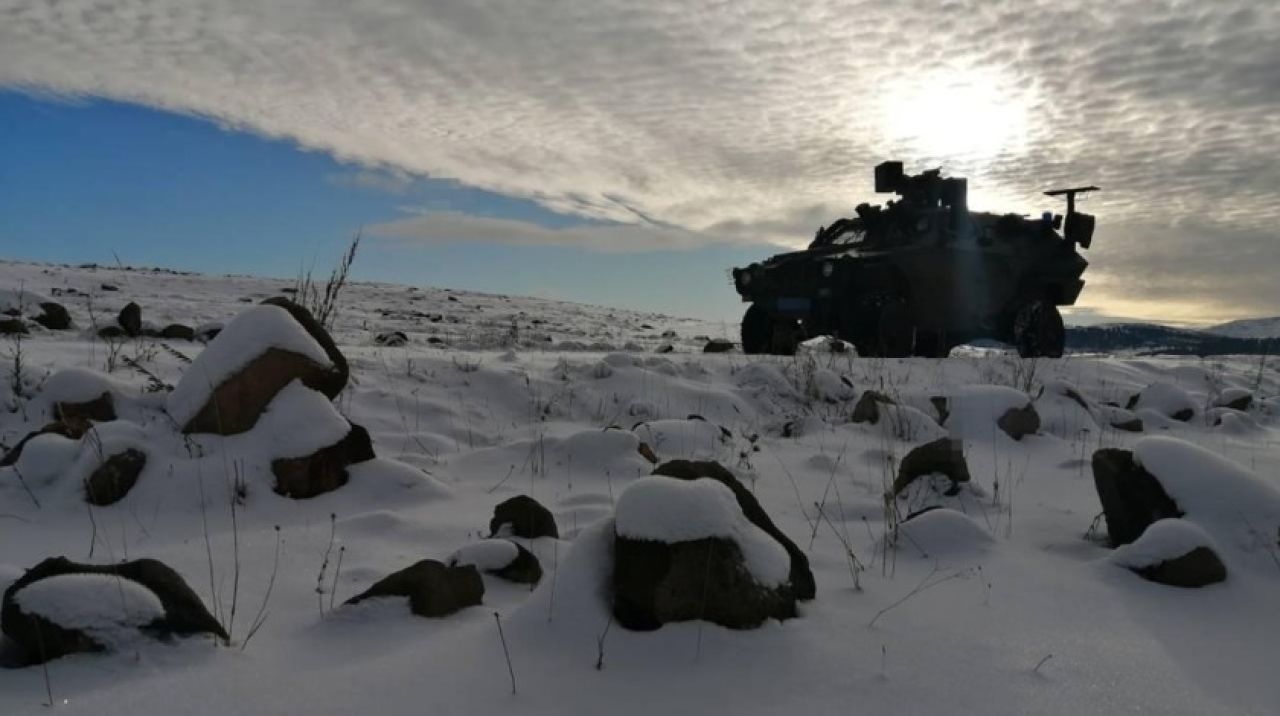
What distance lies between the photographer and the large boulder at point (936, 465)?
343 centimetres

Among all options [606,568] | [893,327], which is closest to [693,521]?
[606,568]

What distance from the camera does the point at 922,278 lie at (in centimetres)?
902

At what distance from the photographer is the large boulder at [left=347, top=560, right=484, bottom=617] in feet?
6.66

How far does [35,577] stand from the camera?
1.85 meters

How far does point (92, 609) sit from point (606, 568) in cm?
118

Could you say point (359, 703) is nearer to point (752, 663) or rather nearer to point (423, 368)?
point (752, 663)

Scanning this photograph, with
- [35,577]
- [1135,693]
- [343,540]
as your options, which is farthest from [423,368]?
[1135,693]

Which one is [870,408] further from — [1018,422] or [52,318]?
[52,318]

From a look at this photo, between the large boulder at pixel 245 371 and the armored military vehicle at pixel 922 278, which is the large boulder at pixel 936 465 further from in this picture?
the armored military vehicle at pixel 922 278

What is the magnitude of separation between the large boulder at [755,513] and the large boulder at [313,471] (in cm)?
153

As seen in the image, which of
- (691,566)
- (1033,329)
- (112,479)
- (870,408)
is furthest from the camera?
(1033,329)

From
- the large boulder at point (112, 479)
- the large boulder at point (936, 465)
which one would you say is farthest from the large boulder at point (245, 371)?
the large boulder at point (936, 465)

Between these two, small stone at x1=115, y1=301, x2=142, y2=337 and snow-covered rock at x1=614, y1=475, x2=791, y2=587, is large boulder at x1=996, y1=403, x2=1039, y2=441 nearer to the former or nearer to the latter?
snow-covered rock at x1=614, y1=475, x2=791, y2=587

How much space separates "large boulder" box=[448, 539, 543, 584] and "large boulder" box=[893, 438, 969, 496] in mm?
1762
